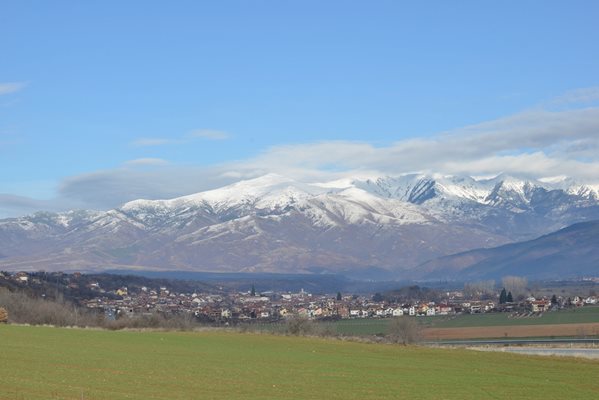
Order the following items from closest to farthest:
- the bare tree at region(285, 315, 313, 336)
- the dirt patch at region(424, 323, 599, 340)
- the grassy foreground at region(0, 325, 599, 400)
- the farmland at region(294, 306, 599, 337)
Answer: the grassy foreground at region(0, 325, 599, 400) < the bare tree at region(285, 315, 313, 336) < the dirt patch at region(424, 323, 599, 340) < the farmland at region(294, 306, 599, 337)

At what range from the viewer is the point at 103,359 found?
52.6 m

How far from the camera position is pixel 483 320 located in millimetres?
160250

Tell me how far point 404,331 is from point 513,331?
33594mm

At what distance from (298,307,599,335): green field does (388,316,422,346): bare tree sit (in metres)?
20.7

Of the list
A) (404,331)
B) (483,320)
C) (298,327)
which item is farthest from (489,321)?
(298,327)

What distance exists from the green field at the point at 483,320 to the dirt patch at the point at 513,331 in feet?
22.9

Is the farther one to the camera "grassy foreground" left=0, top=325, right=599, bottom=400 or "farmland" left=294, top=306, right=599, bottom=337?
"farmland" left=294, top=306, right=599, bottom=337

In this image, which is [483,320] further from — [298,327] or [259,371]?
[259,371]

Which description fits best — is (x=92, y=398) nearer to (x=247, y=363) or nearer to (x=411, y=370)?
(x=247, y=363)

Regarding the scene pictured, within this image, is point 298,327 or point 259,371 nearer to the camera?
point 259,371

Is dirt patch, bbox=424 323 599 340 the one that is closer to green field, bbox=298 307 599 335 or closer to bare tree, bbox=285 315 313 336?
green field, bbox=298 307 599 335

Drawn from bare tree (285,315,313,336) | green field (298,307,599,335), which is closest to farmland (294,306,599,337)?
green field (298,307,599,335)

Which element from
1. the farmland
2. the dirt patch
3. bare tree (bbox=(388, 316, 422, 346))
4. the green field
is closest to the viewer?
bare tree (bbox=(388, 316, 422, 346))

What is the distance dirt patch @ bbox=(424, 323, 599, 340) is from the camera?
122438mm
